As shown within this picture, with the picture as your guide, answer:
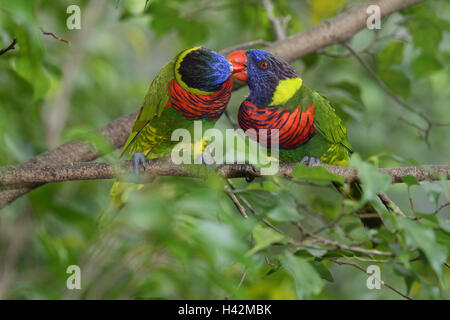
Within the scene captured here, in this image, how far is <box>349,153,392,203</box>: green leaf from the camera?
847mm

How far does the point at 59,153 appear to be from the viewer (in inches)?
67.0

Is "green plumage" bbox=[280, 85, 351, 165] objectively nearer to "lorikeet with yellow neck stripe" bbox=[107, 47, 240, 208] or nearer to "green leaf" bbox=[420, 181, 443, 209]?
"lorikeet with yellow neck stripe" bbox=[107, 47, 240, 208]

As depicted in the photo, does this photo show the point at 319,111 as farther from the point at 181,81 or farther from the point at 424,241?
the point at 424,241

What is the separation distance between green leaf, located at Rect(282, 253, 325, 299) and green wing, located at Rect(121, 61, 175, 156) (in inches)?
32.0

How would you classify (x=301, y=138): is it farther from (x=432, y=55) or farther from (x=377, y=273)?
(x=432, y=55)

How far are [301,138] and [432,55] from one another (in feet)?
3.38

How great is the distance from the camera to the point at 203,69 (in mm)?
1436

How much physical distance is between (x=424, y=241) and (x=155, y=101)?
100cm

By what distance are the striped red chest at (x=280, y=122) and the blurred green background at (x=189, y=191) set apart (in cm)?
25

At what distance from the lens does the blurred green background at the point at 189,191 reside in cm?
89

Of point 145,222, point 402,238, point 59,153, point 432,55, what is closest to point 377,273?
point 402,238

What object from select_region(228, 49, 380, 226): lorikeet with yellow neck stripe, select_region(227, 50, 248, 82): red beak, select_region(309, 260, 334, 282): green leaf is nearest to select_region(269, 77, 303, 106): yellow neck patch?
select_region(228, 49, 380, 226): lorikeet with yellow neck stripe

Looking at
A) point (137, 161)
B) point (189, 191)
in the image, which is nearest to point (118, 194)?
point (137, 161)

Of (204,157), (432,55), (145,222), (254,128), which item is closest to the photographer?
(145,222)
